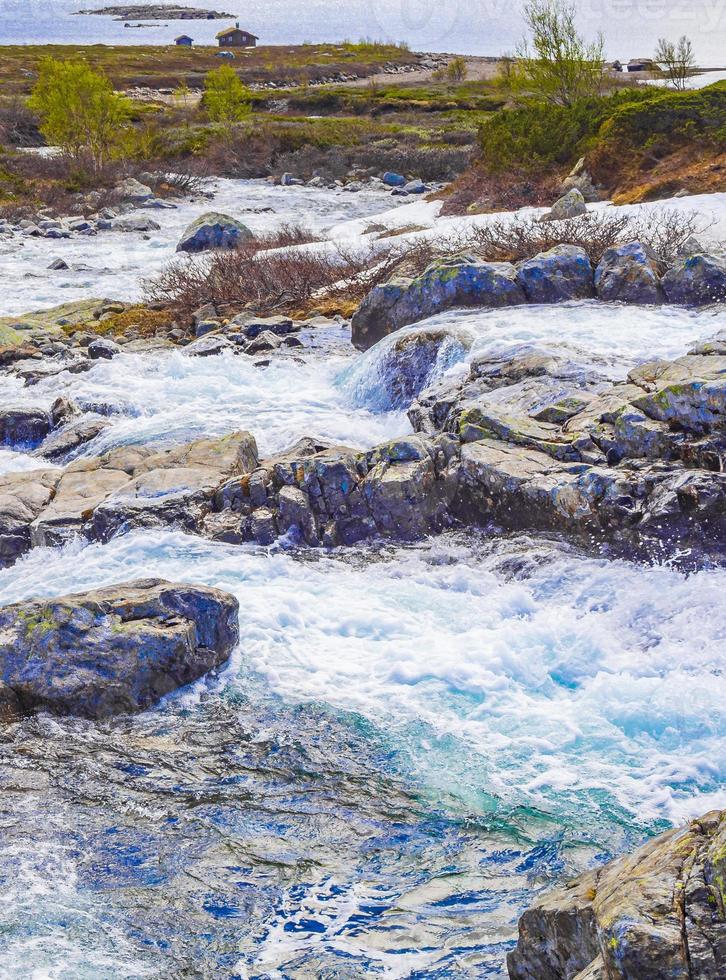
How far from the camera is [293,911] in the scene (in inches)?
240

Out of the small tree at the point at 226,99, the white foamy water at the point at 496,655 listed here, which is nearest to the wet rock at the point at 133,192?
the small tree at the point at 226,99

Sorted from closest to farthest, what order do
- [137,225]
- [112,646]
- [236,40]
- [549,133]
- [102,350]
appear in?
[112,646]
[102,350]
[549,133]
[137,225]
[236,40]

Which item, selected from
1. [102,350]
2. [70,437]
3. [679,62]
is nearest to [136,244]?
[102,350]

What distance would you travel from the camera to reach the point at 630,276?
1582 cm

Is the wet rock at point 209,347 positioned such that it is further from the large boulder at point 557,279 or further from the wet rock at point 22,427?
the large boulder at point 557,279

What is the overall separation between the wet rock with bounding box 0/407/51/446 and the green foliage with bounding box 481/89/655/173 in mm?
19129

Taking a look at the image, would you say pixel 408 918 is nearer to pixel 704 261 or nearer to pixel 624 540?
pixel 624 540

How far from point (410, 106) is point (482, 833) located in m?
65.6

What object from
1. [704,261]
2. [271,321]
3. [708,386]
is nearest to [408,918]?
[708,386]

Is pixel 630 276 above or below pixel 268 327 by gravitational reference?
above

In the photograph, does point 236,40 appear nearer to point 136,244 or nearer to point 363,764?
point 136,244

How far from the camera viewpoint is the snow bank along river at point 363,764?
593 cm

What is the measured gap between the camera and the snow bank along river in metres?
5.93

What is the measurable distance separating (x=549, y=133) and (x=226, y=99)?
32.2m
